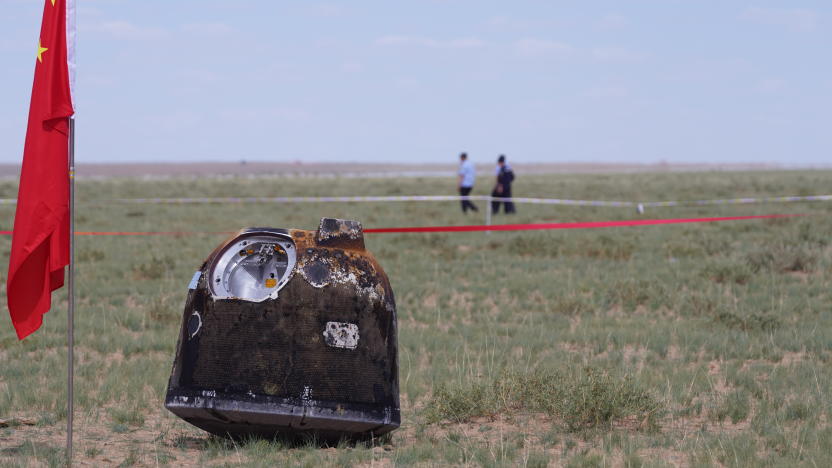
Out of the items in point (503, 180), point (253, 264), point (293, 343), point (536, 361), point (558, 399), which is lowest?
point (536, 361)

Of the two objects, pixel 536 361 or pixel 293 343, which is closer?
pixel 293 343

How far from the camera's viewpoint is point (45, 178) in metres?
5.32

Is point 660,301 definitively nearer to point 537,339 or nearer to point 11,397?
point 537,339

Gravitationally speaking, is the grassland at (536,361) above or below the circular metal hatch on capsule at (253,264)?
below

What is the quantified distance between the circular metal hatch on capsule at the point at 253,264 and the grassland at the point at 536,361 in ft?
3.04

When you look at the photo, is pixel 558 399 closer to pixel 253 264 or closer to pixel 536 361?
pixel 536 361

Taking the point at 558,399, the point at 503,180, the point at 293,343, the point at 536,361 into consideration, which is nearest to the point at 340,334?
the point at 293,343

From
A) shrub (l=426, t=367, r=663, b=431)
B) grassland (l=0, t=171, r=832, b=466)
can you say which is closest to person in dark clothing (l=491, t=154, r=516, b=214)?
grassland (l=0, t=171, r=832, b=466)

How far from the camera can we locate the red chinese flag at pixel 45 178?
532 cm

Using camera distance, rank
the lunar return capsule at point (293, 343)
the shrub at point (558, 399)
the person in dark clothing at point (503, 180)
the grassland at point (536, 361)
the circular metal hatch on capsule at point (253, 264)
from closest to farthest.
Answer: the lunar return capsule at point (293, 343), the circular metal hatch on capsule at point (253, 264), the grassland at point (536, 361), the shrub at point (558, 399), the person in dark clothing at point (503, 180)

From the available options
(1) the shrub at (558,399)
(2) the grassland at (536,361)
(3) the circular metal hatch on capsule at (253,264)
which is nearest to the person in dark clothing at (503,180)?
(2) the grassland at (536,361)

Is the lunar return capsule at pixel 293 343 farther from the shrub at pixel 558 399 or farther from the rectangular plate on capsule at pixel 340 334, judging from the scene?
the shrub at pixel 558 399

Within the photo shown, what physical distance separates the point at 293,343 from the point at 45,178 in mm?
1602

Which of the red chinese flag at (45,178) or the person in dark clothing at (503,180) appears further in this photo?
the person in dark clothing at (503,180)
